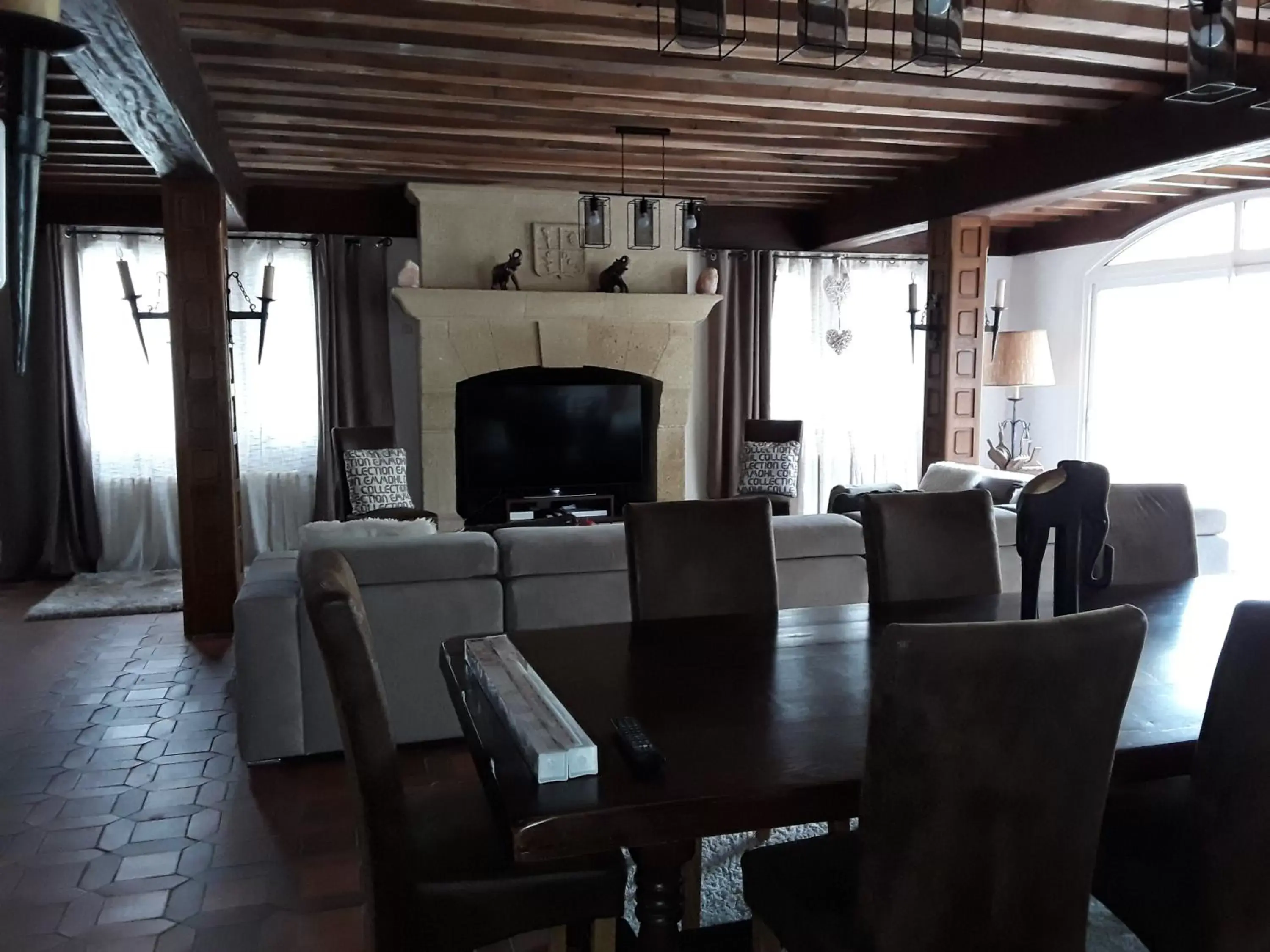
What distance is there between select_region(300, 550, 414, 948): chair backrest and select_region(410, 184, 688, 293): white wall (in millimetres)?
5041

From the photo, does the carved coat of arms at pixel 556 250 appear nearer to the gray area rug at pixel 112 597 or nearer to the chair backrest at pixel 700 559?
the gray area rug at pixel 112 597

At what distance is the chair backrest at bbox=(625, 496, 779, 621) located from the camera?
256 cm

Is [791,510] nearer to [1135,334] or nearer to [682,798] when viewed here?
[1135,334]

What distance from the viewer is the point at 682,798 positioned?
1.39 meters

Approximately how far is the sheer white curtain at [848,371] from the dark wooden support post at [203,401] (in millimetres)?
4017

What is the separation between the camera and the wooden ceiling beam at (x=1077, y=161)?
400cm

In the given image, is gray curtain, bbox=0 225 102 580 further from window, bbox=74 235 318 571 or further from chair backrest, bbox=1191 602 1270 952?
chair backrest, bbox=1191 602 1270 952

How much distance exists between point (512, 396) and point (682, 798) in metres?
5.60

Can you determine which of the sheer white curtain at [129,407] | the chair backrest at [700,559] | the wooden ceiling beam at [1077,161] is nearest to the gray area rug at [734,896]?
the chair backrest at [700,559]

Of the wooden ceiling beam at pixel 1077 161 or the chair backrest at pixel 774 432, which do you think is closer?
the wooden ceiling beam at pixel 1077 161

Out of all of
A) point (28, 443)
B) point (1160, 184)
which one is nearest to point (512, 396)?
point (28, 443)

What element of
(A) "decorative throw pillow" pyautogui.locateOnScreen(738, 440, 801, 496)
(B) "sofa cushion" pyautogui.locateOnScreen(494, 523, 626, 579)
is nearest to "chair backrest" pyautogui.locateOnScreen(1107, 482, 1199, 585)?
(B) "sofa cushion" pyautogui.locateOnScreen(494, 523, 626, 579)

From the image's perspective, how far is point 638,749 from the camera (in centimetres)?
150

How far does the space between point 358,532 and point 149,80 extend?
1.53m
